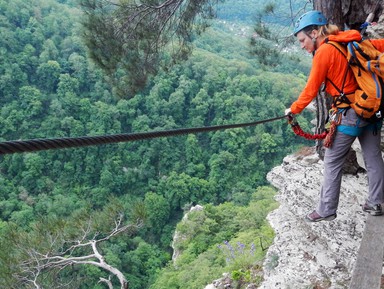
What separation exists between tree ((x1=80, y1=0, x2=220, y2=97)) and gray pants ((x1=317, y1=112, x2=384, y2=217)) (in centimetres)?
342

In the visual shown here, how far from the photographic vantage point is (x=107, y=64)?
5.17m

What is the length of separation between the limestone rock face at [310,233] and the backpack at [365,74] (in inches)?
61.0

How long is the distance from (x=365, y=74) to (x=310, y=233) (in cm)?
246

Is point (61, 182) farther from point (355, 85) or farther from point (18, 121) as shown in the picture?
point (355, 85)

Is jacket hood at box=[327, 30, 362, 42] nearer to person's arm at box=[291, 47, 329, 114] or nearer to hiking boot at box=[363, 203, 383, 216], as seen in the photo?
person's arm at box=[291, 47, 329, 114]

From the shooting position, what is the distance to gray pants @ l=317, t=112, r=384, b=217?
2273mm

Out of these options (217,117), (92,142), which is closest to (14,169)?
(217,117)

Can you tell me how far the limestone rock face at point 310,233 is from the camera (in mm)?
3217

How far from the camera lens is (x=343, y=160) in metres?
2.33

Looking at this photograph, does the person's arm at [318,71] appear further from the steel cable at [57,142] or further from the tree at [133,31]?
the tree at [133,31]

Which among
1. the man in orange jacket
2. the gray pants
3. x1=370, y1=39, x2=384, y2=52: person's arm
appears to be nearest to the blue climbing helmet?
the man in orange jacket

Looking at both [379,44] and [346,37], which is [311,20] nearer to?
[346,37]

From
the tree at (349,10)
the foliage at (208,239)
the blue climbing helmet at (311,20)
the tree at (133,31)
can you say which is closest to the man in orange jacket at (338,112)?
the blue climbing helmet at (311,20)

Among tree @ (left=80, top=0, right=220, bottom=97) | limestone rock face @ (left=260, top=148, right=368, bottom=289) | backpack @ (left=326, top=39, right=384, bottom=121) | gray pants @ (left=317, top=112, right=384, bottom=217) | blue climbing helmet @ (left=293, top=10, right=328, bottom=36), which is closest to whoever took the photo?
backpack @ (left=326, top=39, right=384, bottom=121)
